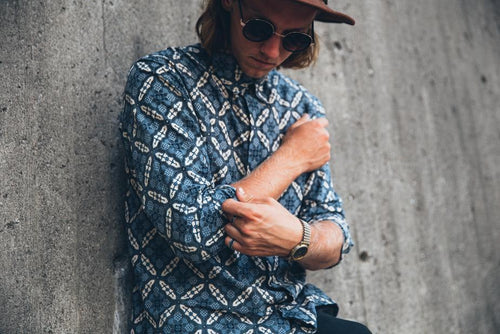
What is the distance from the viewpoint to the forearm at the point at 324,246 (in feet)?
6.32

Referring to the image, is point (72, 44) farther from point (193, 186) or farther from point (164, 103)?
point (193, 186)

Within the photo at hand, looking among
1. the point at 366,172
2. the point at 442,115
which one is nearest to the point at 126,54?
the point at 366,172

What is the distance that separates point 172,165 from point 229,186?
0.69 feet

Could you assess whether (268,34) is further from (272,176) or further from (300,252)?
(300,252)

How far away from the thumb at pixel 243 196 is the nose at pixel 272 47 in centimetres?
51

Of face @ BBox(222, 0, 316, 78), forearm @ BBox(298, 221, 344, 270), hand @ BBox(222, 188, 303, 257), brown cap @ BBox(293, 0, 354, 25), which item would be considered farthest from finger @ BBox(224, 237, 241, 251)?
brown cap @ BBox(293, 0, 354, 25)

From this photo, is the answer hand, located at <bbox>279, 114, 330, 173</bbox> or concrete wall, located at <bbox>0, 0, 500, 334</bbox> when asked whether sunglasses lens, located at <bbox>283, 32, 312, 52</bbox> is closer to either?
hand, located at <bbox>279, 114, 330, 173</bbox>

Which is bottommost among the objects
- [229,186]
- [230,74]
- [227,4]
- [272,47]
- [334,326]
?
[334,326]

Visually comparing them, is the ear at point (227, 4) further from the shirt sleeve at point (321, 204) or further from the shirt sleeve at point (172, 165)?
the shirt sleeve at point (321, 204)

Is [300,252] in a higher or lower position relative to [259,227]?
lower

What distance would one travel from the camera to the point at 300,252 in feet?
6.04

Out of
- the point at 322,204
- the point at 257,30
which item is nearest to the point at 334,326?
the point at 322,204

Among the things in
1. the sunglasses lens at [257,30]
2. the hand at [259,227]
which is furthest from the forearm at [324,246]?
the sunglasses lens at [257,30]

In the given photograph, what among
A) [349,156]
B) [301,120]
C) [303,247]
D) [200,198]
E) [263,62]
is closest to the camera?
[200,198]
